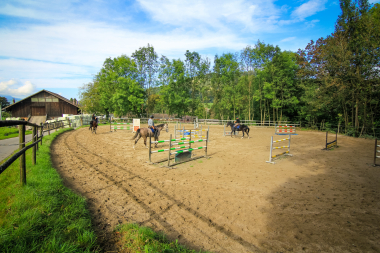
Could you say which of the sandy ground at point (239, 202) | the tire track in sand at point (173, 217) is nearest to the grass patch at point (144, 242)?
the sandy ground at point (239, 202)

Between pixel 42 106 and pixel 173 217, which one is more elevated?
pixel 42 106

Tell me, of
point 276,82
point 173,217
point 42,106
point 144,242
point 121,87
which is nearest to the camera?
point 144,242

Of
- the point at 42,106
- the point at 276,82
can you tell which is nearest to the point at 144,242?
the point at 276,82

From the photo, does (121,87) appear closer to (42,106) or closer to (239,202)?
(42,106)

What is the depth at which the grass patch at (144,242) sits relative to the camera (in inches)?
104

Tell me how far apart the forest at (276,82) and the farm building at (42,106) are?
4420 millimetres

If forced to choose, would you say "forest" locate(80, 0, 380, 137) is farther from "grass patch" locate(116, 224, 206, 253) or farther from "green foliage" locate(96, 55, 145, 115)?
"grass patch" locate(116, 224, 206, 253)

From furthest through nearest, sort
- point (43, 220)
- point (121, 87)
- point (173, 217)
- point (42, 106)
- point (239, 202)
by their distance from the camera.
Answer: point (42, 106)
point (121, 87)
point (239, 202)
point (173, 217)
point (43, 220)

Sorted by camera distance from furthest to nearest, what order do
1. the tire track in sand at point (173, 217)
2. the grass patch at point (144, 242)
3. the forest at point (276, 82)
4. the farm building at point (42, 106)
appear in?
the farm building at point (42, 106) < the forest at point (276, 82) < the tire track in sand at point (173, 217) < the grass patch at point (144, 242)

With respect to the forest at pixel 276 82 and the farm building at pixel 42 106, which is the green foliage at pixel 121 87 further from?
the farm building at pixel 42 106

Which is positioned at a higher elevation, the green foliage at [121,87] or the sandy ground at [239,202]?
the green foliage at [121,87]

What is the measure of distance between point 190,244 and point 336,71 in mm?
25286

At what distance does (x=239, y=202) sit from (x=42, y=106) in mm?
45808

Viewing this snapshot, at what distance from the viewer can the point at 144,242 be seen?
2.77 m
